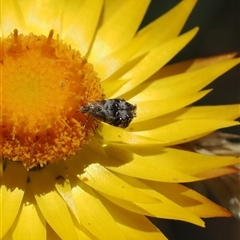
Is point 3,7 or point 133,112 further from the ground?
point 3,7

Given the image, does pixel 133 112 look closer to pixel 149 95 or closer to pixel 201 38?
pixel 149 95

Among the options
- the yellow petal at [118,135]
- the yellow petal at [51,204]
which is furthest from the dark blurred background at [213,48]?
the yellow petal at [51,204]

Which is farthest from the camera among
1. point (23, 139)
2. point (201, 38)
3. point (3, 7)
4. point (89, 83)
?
point (201, 38)

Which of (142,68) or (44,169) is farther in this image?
(142,68)

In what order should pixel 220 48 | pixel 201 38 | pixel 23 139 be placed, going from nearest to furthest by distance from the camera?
pixel 23 139 < pixel 201 38 < pixel 220 48

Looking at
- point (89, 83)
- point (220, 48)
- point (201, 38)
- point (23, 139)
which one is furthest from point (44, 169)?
point (220, 48)

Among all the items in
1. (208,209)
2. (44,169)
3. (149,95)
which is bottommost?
(208,209)
